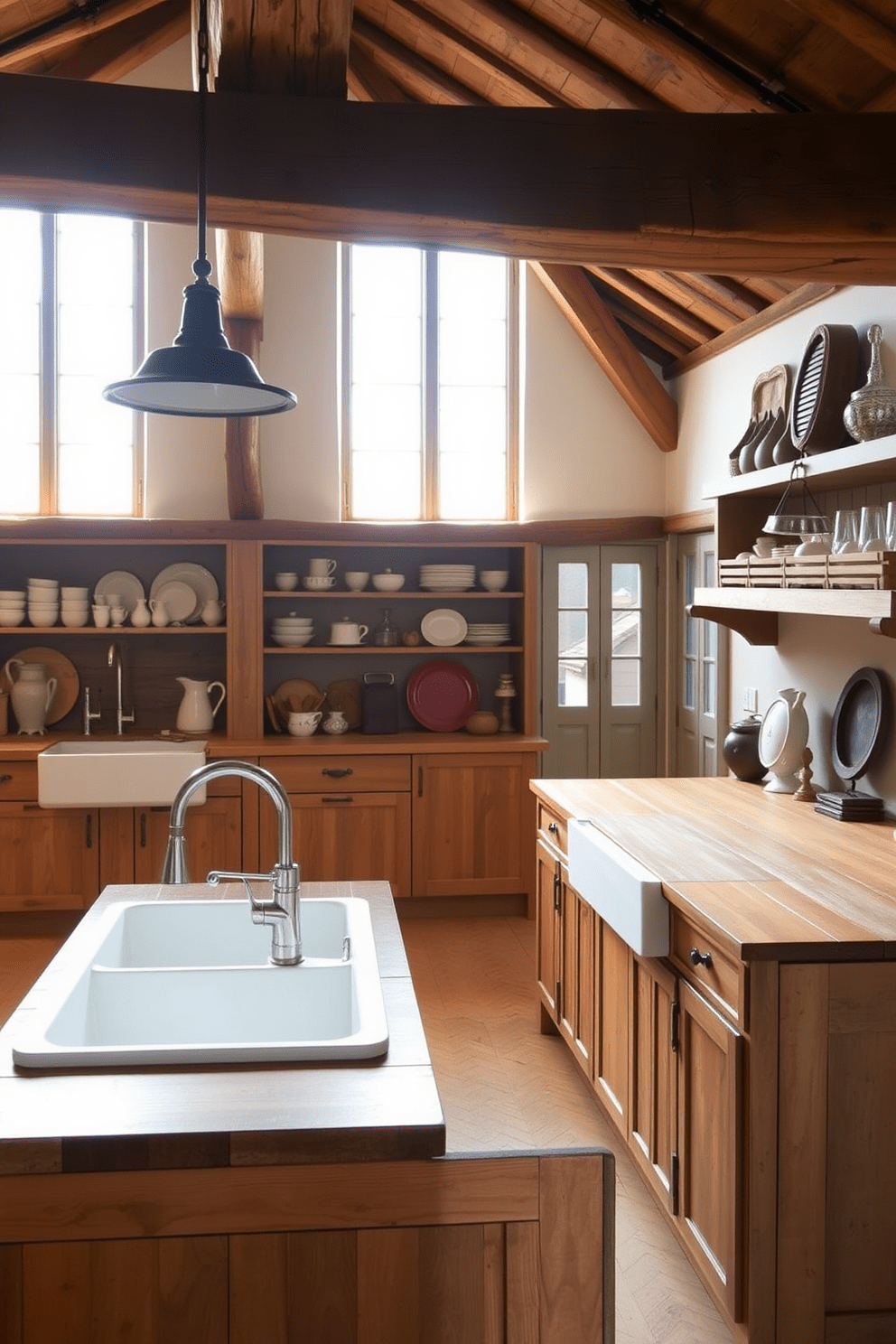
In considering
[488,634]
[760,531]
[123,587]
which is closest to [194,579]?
[123,587]

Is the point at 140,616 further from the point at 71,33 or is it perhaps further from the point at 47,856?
the point at 71,33

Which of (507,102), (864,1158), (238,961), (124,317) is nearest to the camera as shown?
(864,1158)

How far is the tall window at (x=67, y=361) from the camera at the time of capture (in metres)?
6.34

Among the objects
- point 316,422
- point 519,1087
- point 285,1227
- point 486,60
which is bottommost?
point 519,1087

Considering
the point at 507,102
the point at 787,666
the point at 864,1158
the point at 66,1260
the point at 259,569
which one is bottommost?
Answer: the point at 864,1158

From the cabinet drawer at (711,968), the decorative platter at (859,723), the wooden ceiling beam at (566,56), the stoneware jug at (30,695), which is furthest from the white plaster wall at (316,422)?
the cabinet drawer at (711,968)

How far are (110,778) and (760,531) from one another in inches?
120

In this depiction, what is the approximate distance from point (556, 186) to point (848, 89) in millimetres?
1130

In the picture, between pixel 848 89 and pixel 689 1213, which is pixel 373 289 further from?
pixel 689 1213

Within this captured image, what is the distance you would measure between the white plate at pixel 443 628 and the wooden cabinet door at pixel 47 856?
1.91 m

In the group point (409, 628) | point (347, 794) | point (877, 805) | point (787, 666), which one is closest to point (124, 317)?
point (409, 628)

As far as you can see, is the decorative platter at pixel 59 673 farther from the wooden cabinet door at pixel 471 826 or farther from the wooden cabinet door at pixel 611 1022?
the wooden cabinet door at pixel 611 1022

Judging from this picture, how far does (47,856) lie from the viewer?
571cm

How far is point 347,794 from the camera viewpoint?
5.90 m
